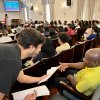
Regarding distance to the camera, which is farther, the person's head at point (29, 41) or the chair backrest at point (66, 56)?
the chair backrest at point (66, 56)

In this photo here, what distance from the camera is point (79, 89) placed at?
1.88m

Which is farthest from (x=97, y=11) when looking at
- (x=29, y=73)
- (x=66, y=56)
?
(x=29, y=73)

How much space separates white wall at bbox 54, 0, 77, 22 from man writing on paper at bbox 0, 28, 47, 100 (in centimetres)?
1287

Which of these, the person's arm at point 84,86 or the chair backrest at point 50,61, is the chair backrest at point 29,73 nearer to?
the chair backrest at point 50,61

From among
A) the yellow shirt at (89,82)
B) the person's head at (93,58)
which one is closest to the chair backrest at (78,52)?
the person's head at (93,58)

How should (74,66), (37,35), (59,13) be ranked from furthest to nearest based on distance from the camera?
1. (59,13)
2. (74,66)
3. (37,35)

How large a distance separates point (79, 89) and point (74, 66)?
1140mm

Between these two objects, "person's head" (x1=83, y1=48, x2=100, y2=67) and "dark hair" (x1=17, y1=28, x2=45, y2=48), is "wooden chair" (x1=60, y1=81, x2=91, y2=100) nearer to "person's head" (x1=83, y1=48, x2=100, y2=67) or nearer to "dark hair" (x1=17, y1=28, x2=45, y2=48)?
"person's head" (x1=83, y1=48, x2=100, y2=67)

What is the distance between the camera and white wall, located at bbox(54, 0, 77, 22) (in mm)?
14336

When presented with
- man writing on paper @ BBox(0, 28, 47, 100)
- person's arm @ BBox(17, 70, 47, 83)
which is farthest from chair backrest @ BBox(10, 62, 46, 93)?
man writing on paper @ BBox(0, 28, 47, 100)

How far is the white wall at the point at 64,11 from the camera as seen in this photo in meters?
14.3

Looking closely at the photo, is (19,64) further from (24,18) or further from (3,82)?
(24,18)

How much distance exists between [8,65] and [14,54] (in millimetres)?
105

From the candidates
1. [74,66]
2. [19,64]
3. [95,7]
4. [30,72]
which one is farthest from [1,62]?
[95,7]
